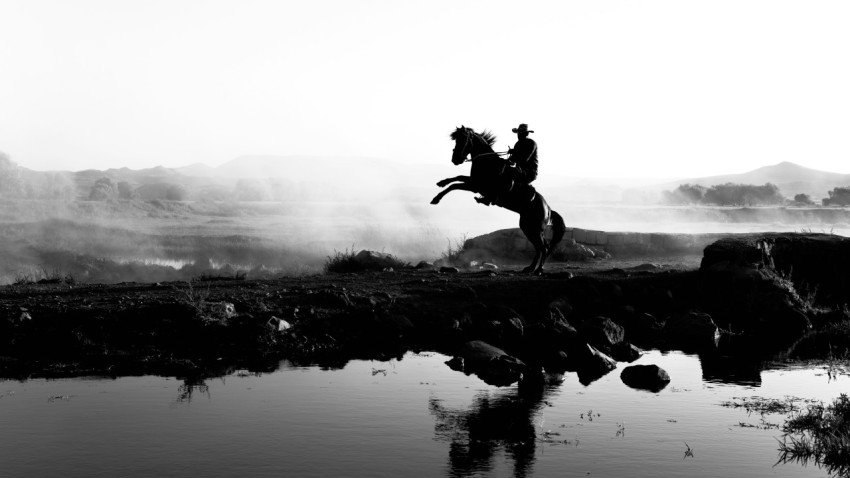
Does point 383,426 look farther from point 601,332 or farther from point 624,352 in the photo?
point 601,332

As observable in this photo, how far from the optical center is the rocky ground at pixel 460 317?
13.2 metres

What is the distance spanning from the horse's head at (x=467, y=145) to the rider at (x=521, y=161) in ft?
1.70

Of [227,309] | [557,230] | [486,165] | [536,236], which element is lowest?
[227,309]

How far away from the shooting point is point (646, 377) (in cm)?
1192

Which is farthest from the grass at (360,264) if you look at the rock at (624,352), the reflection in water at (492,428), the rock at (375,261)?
the reflection in water at (492,428)

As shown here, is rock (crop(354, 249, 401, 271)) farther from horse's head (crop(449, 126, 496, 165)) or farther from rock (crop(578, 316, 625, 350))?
rock (crop(578, 316, 625, 350))

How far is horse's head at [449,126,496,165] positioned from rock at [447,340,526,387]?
A: 5011mm

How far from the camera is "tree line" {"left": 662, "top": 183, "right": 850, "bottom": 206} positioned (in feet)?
245

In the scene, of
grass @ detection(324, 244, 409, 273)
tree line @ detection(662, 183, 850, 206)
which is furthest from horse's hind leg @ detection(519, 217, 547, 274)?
tree line @ detection(662, 183, 850, 206)

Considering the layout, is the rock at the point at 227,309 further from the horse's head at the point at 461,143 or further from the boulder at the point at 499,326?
the horse's head at the point at 461,143

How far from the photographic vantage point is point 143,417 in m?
9.72

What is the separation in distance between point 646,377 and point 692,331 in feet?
15.3

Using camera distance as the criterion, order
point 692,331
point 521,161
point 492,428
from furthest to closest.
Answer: point 521,161 → point 692,331 → point 492,428

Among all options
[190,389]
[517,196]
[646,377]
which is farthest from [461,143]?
[190,389]
